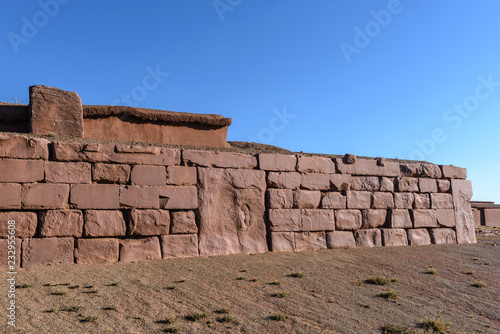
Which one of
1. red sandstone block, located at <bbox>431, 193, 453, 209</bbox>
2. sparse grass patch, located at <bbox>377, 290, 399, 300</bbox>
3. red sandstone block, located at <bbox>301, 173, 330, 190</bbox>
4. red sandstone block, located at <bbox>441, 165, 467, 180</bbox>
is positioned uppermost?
red sandstone block, located at <bbox>441, 165, 467, 180</bbox>

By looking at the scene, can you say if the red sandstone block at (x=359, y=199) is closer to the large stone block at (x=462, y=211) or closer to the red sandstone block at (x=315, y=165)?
the red sandstone block at (x=315, y=165)

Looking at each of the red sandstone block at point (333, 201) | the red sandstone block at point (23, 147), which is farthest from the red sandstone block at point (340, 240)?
the red sandstone block at point (23, 147)

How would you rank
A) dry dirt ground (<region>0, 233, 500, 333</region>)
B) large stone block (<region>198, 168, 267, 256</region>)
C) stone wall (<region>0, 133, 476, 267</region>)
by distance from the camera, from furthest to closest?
large stone block (<region>198, 168, 267, 256</region>) < stone wall (<region>0, 133, 476, 267</region>) < dry dirt ground (<region>0, 233, 500, 333</region>)

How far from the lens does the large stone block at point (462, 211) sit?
1375 cm

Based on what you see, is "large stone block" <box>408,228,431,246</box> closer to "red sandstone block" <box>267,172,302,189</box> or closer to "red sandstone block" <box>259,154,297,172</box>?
"red sandstone block" <box>267,172,302,189</box>

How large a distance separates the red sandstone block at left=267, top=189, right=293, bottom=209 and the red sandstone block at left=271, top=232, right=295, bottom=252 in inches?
28.7

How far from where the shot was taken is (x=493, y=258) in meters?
11.7

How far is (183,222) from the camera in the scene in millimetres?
9781

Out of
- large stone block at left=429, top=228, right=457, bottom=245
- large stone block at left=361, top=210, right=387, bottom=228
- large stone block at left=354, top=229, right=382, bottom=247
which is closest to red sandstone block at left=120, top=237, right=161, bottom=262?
large stone block at left=354, top=229, right=382, bottom=247

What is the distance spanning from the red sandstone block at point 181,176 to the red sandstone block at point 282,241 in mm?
2590

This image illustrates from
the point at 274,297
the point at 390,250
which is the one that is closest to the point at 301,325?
the point at 274,297

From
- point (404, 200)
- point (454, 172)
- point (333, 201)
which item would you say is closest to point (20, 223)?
point (333, 201)

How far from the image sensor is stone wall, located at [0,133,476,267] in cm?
866

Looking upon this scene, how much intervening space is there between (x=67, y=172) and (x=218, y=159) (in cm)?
357
